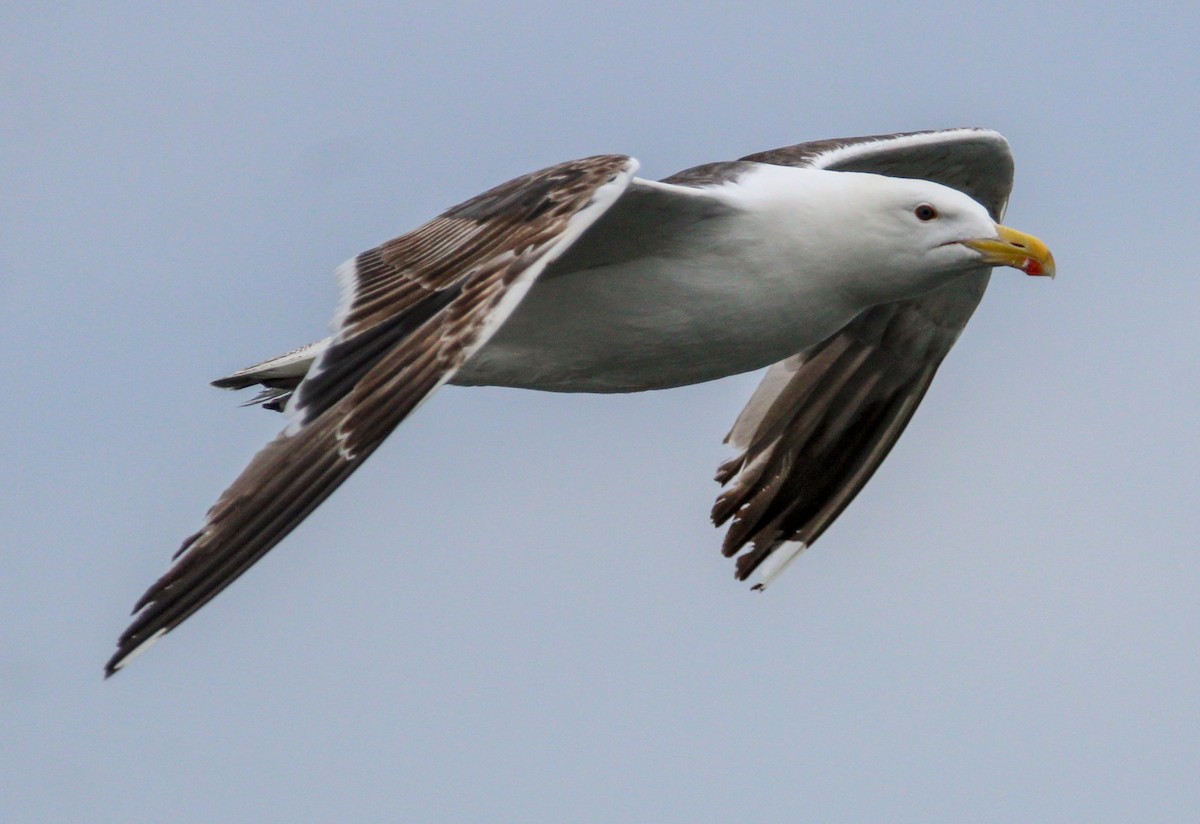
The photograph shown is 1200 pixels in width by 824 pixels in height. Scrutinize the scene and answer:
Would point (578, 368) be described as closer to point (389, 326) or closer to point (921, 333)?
point (389, 326)

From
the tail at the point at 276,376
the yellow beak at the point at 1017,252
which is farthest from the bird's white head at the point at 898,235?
the tail at the point at 276,376

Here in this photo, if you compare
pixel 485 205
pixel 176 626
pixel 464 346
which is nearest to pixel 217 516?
pixel 176 626

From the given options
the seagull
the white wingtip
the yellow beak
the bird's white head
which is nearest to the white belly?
the seagull

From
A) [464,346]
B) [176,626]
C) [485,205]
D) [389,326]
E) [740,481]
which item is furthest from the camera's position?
[740,481]

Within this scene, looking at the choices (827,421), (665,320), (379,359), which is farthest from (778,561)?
(379,359)

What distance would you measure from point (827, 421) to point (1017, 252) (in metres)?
3.82

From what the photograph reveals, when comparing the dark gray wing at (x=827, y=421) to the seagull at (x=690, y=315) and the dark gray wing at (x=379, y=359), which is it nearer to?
the seagull at (x=690, y=315)

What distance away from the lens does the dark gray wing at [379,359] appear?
945 centimetres

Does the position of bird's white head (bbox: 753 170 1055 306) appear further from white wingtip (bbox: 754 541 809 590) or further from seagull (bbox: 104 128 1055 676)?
white wingtip (bbox: 754 541 809 590)

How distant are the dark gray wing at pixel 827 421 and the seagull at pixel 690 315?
0.02 meters

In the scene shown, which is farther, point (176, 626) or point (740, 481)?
point (740, 481)

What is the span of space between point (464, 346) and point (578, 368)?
8.06ft

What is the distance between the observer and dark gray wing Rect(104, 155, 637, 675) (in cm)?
945

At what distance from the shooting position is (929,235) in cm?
1200
